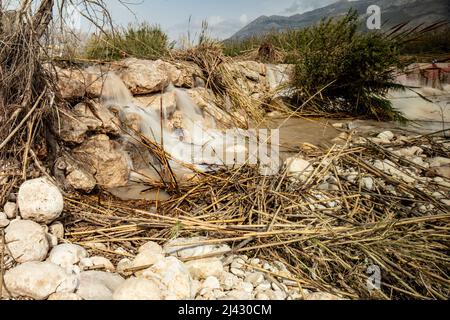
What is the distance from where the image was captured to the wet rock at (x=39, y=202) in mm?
A: 1753

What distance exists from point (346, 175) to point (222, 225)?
47.4 inches

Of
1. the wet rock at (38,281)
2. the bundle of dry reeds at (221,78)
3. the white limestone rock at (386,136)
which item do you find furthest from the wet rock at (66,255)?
the white limestone rock at (386,136)

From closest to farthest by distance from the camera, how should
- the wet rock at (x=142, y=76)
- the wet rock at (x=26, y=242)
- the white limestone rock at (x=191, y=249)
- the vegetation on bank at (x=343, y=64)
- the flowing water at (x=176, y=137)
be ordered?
the wet rock at (x=26, y=242), the white limestone rock at (x=191, y=249), the flowing water at (x=176, y=137), the wet rock at (x=142, y=76), the vegetation on bank at (x=343, y=64)

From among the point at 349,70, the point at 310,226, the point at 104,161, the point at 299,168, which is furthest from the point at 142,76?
the point at 349,70

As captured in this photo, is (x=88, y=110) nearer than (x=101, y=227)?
No

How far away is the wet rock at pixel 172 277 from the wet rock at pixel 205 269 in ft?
0.30

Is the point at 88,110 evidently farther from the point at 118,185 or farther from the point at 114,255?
the point at 114,255

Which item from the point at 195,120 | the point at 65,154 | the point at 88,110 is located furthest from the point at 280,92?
the point at 65,154

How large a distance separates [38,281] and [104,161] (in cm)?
153

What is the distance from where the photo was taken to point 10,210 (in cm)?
181

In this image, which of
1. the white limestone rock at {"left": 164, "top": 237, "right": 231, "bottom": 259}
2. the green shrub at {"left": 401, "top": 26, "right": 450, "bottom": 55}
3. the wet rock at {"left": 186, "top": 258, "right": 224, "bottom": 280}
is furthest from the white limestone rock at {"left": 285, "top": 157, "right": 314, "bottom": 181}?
the green shrub at {"left": 401, "top": 26, "right": 450, "bottom": 55}

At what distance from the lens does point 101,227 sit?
199 cm

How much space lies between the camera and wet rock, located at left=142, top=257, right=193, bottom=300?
1400 mm

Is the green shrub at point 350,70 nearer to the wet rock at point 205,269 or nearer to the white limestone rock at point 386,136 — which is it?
the white limestone rock at point 386,136
